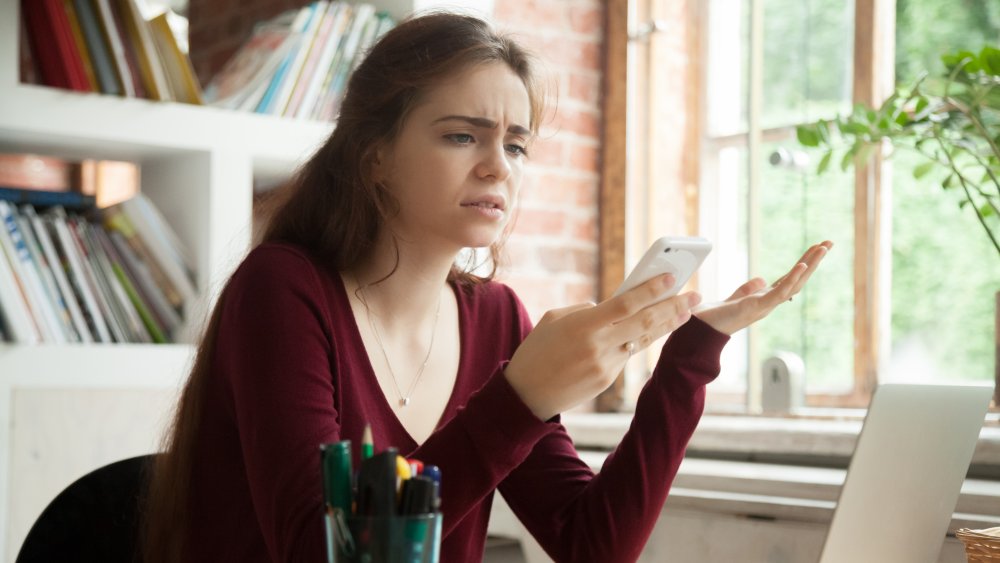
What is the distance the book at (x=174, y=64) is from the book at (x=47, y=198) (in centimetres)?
25

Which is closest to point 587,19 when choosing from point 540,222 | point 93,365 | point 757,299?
point 540,222

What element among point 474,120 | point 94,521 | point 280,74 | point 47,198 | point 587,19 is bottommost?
point 94,521

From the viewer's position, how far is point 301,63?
6.97 ft

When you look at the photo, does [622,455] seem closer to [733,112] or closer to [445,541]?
[445,541]

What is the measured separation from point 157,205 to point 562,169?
2.99ft

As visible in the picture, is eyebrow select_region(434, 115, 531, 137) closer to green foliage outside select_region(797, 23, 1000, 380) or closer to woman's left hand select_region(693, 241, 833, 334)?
woman's left hand select_region(693, 241, 833, 334)

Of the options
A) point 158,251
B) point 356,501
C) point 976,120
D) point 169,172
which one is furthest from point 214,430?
point 976,120

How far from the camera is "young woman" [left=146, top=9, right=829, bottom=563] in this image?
3.31ft

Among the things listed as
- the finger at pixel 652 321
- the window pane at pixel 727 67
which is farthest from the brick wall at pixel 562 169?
the finger at pixel 652 321

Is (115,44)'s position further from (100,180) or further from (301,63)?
(301,63)

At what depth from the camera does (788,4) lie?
2369 mm

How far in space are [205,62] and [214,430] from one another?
197cm

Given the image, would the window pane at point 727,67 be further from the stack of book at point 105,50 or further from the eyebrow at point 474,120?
the eyebrow at point 474,120

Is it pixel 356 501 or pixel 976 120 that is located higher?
pixel 976 120
